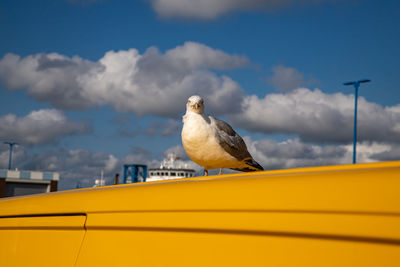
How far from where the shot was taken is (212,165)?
523cm

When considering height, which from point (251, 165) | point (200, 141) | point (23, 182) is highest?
point (200, 141)

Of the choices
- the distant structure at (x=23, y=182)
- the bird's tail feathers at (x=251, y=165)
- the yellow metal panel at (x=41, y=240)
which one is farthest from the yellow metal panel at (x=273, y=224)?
the distant structure at (x=23, y=182)

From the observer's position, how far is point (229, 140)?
526cm

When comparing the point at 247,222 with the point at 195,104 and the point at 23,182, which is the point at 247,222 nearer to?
the point at 195,104

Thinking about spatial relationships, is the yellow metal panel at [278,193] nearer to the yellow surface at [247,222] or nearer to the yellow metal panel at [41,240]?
the yellow surface at [247,222]

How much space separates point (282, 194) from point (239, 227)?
17 centimetres

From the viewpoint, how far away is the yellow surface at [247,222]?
1.15 meters

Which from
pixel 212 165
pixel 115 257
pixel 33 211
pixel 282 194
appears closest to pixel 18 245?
pixel 33 211

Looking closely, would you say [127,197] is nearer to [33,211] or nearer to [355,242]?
[33,211]

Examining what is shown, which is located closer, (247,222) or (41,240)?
(247,222)

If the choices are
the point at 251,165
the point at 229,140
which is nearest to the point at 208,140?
the point at 229,140

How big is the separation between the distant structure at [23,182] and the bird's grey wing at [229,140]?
43709mm

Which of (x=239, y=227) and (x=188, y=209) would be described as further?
(x=188, y=209)

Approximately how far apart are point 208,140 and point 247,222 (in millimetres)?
3614
